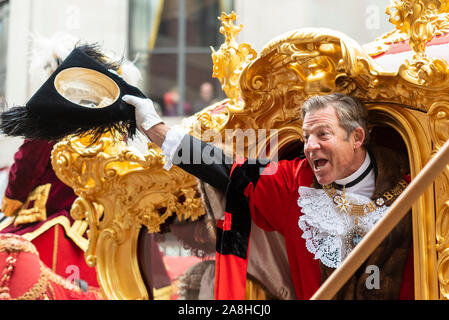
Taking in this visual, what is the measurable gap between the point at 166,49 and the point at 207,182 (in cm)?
609

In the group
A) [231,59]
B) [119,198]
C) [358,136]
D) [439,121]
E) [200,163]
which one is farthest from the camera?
[119,198]

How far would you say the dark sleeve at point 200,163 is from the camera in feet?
7.20

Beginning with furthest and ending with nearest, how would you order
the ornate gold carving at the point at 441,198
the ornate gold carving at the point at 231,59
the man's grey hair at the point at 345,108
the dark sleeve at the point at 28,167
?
the dark sleeve at the point at 28,167 < the ornate gold carving at the point at 231,59 < the man's grey hair at the point at 345,108 < the ornate gold carving at the point at 441,198

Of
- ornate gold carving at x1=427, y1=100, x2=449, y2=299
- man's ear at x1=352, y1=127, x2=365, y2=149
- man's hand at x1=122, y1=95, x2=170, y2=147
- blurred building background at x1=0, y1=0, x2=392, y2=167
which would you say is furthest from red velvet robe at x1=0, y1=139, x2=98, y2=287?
blurred building background at x1=0, y1=0, x2=392, y2=167

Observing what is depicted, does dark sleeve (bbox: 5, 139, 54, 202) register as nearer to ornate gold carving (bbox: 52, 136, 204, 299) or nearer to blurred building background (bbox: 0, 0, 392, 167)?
ornate gold carving (bbox: 52, 136, 204, 299)

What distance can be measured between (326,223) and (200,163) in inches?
17.4

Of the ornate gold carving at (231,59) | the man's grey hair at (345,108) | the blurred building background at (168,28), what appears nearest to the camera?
the man's grey hair at (345,108)

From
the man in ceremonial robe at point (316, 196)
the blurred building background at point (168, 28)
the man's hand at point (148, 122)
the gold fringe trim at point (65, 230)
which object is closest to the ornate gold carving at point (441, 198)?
the man in ceremonial robe at point (316, 196)

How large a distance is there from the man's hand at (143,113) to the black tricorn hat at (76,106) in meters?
0.03

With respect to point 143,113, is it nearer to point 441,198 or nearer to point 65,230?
point 441,198

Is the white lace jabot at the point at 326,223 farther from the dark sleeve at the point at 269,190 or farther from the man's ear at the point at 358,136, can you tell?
the man's ear at the point at 358,136

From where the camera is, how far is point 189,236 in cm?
259

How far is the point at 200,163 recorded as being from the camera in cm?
220

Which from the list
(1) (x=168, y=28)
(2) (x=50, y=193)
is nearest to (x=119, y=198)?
(2) (x=50, y=193)
